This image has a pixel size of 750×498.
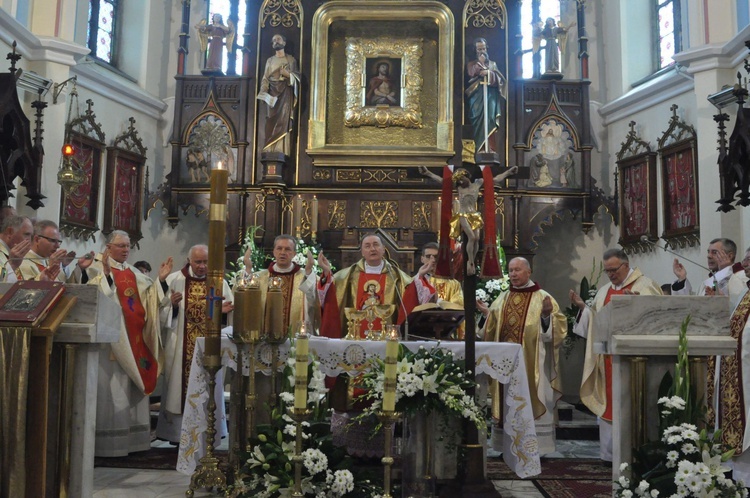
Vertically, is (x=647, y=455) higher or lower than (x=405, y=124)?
lower

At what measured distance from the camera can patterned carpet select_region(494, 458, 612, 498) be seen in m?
5.79

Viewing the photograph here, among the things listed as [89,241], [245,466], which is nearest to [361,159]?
[89,241]

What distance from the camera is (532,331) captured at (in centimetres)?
754

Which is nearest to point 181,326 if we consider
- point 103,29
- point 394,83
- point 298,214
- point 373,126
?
point 298,214

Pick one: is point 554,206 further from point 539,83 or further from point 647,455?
point 647,455

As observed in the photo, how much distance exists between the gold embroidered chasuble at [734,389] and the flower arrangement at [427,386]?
6.80 feet

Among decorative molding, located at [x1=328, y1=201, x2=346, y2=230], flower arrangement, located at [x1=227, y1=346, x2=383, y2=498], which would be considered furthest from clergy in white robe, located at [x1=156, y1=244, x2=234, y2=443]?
decorative molding, located at [x1=328, y1=201, x2=346, y2=230]

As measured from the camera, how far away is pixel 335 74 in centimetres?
1256

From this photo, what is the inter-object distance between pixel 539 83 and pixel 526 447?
8.07m

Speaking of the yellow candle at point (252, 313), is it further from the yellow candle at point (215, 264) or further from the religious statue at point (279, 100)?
the religious statue at point (279, 100)

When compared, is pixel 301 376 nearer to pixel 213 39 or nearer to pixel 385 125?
pixel 385 125

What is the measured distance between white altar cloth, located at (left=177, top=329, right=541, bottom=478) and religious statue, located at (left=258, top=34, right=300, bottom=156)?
22.0 feet

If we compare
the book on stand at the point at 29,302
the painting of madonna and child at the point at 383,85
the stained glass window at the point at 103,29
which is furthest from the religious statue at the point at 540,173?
the book on stand at the point at 29,302

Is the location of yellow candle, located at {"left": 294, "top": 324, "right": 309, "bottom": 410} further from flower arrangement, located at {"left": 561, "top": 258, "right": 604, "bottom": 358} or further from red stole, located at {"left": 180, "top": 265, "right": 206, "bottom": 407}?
flower arrangement, located at {"left": 561, "top": 258, "right": 604, "bottom": 358}
